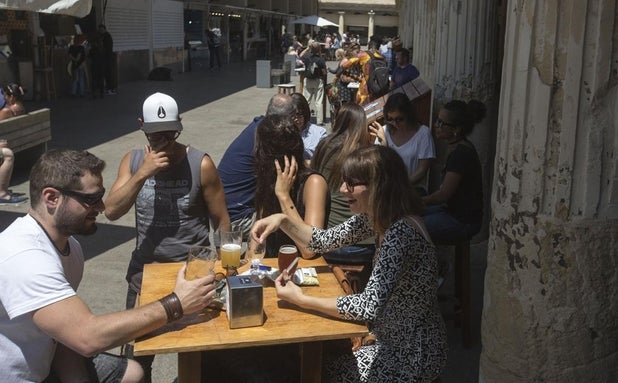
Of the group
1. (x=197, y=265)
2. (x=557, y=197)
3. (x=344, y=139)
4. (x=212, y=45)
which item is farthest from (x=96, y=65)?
(x=557, y=197)

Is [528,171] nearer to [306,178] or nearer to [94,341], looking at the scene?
[306,178]

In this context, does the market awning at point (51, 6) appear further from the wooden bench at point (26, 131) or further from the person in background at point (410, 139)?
the person in background at point (410, 139)

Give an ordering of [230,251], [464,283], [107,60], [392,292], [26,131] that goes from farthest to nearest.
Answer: [107,60], [26,131], [464,283], [230,251], [392,292]

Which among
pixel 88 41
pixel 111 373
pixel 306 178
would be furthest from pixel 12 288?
pixel 88 41

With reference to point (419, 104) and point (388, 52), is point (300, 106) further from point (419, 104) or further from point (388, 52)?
point (388, 52)

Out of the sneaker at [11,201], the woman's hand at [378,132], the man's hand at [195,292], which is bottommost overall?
the sneaker at [11,201]

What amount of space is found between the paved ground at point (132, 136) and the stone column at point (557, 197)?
143 cm

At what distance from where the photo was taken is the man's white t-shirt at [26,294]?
2.44m

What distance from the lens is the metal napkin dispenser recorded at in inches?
105

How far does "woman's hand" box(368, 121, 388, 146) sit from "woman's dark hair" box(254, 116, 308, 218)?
210 centimetres

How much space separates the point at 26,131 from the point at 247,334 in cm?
715

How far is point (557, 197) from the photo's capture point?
2672 mm

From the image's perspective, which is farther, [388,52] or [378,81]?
[388,52]

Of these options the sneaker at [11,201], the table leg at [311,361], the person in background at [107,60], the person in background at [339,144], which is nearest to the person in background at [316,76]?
the person in background at [107,60]
